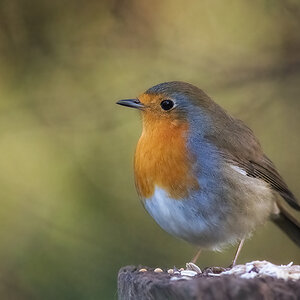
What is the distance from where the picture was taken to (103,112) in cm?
578

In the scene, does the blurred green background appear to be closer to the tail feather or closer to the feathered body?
the tail feather

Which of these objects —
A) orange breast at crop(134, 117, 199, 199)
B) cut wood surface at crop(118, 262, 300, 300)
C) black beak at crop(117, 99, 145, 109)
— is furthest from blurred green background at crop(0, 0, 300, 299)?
cut wood surface at crop(118, 262, 300, 300)

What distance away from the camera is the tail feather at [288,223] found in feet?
16.7

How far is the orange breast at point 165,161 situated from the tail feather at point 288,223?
1089mm

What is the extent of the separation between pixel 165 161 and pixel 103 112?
5.34ft

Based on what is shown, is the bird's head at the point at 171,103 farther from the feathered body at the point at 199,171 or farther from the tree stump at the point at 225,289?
the tree stump at the point at 225,289

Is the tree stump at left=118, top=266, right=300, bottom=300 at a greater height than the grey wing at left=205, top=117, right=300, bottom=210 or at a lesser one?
lesser

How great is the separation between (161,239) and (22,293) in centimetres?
107

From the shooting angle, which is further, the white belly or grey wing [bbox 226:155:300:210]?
grey wing [bbox 226:155:300:210]

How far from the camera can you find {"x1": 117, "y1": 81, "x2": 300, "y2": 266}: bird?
166 inches

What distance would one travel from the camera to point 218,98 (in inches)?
236

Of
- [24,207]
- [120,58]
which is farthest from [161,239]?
[120,58]

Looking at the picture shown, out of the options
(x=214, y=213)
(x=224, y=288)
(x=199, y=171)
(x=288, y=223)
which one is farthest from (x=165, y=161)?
(x=224, y=288)

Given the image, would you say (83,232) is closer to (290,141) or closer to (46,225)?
(46,225)
